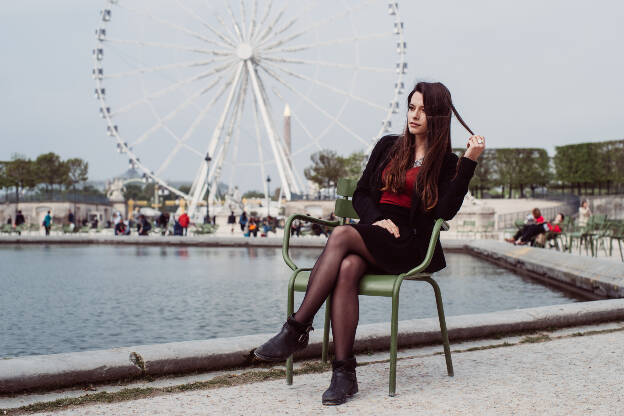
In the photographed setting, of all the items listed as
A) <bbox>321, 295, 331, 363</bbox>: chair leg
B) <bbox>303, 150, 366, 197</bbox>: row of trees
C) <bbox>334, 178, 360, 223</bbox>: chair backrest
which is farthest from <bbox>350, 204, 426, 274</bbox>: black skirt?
<bbox>303, 150, 366, 197</bbox>: row of trees

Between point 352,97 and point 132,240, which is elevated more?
point 352,97

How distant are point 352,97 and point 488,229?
741 cm

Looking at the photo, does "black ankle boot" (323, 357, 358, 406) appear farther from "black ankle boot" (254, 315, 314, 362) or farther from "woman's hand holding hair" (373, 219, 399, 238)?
"woman's hand holding hair" (373, 219, 399, 238)

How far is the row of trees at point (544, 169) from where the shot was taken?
5194cm

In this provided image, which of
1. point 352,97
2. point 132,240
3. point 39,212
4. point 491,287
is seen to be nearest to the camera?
point 491,287

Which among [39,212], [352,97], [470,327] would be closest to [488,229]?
[352,97]

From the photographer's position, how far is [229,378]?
305 cm

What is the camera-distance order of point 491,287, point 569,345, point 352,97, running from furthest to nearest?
point 352,97, point 491,287, point 569,345

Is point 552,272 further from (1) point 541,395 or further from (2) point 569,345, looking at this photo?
(1) point 541,395

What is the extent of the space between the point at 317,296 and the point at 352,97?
27.2 meters

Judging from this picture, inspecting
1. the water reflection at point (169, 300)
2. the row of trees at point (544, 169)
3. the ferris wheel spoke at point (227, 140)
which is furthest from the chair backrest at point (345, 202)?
the row of trees at point (544, 169)

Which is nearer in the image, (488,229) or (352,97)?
(488,229)

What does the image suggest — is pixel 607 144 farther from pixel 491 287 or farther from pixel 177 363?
pixel 177 363

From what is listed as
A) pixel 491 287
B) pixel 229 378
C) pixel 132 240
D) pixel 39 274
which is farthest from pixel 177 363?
pixel 132 240
